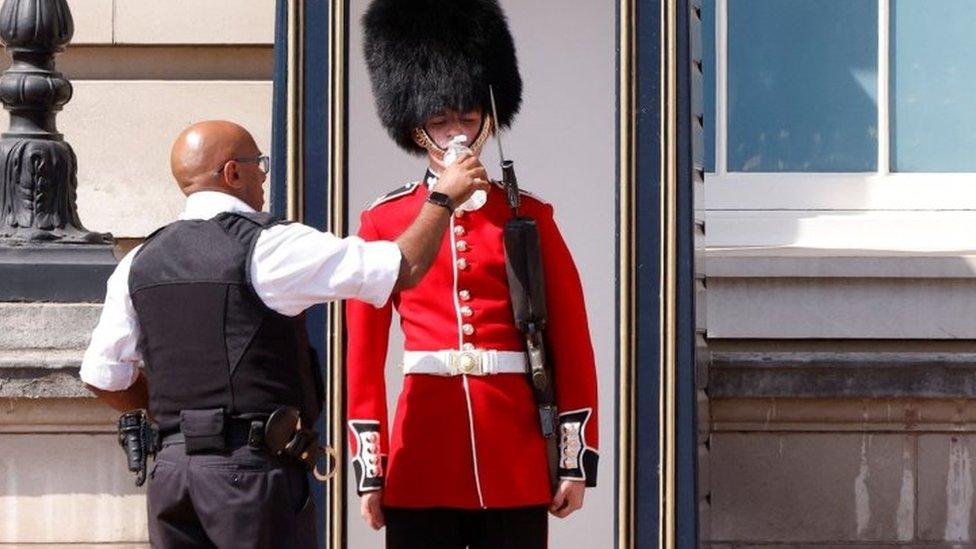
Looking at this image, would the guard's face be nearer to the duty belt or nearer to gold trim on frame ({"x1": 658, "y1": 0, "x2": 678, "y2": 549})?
gold trim on frame ({"x1": 658, "y1": 0, "x2": 678, "y2": 549})

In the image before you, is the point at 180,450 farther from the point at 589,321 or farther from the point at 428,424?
the point at 589,321

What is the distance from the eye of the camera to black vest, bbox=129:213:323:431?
423cm

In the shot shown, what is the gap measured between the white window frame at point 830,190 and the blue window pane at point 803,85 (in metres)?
0.04

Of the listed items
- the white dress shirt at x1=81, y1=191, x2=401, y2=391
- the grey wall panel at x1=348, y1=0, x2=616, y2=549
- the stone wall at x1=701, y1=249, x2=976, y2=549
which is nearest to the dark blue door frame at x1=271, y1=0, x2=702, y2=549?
the grey wall panel at x1=348, y1=0, x2=616, y2=549

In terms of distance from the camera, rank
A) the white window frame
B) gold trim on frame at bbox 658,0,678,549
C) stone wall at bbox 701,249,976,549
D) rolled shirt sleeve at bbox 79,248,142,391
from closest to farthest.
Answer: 1. rolled shirt sleeve at bbox 79,248,142,391
2. gold trim on frame at bbox 658,0,678,549
3. stone wall at bbox 701,249,976,549
4. the white window frame

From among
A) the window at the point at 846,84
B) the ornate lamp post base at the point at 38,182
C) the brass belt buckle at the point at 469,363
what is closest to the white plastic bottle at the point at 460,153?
the brass belt buckle at the point at 469,363

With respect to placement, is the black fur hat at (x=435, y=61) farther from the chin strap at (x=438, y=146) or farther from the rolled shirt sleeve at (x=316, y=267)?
the rolled shirt sleeve at (x=316, y=267)

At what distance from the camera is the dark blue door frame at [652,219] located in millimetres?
4961

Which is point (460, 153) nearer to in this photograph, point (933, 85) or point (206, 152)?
point (206, 152)

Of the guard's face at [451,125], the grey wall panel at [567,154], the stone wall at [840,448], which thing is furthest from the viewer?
the stone wall at [840,448]

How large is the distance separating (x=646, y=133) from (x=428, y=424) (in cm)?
85

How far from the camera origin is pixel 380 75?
4988 millimetres

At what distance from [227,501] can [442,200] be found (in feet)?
2.32

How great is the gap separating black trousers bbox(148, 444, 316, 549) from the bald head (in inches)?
20.7
